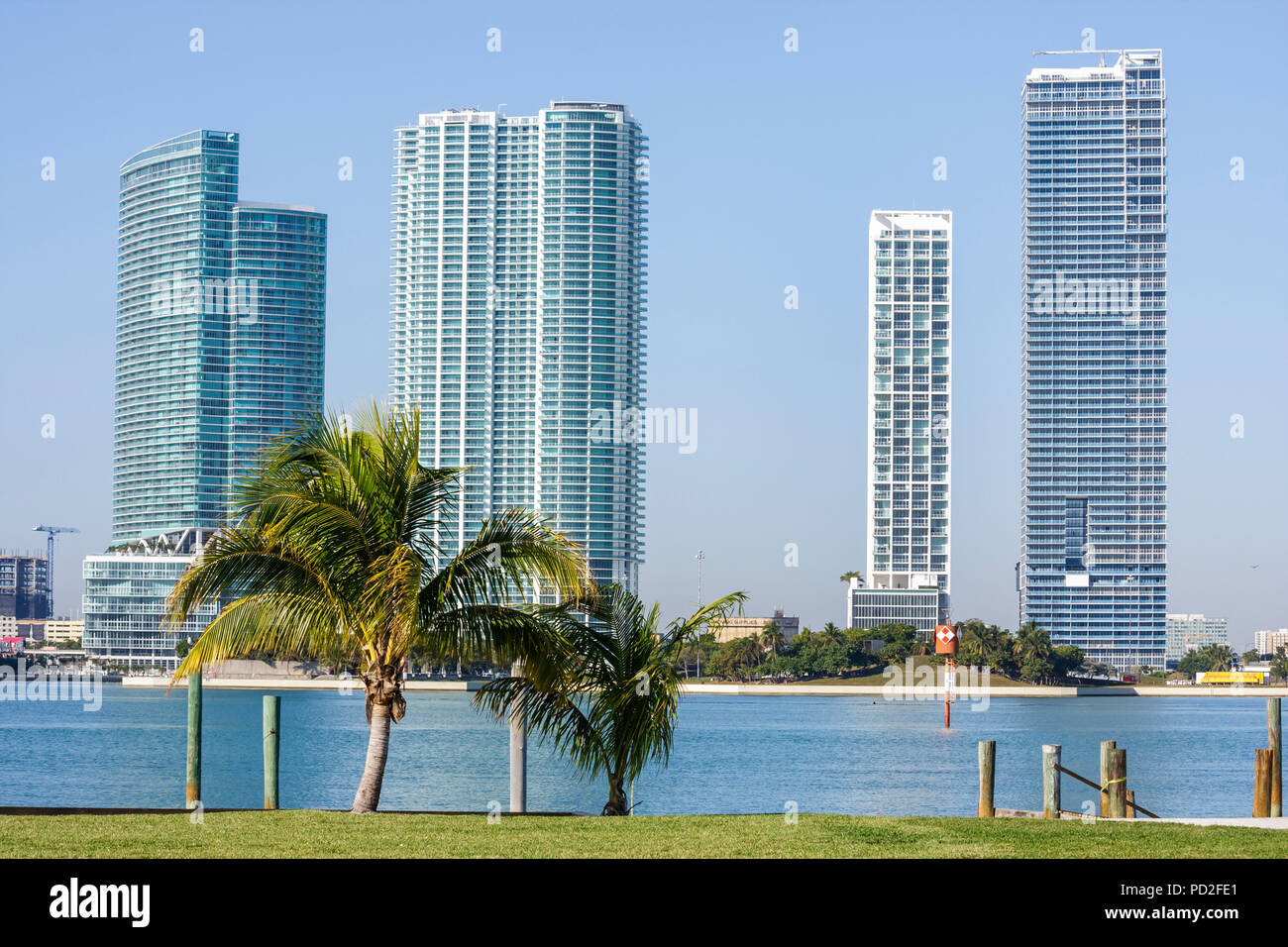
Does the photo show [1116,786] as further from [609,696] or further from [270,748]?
[270,748]

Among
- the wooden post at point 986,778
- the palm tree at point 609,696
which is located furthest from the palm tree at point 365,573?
the wooden post at point 986,778

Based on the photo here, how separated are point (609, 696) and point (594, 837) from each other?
19.7 ft

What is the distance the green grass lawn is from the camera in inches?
569

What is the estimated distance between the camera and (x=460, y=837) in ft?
51.9

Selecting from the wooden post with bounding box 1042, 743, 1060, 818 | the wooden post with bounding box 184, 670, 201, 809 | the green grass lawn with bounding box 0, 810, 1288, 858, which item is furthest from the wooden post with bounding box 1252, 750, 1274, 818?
the wooden post with bounding box 184, 670, 201, 809

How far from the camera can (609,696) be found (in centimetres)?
2212

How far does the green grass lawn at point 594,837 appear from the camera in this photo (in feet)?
47.4

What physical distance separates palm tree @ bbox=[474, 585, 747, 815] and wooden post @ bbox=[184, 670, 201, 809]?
6103mm

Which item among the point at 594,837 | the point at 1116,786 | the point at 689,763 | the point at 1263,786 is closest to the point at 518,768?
the point at 594,837

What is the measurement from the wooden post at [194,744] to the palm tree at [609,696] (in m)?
6.10
